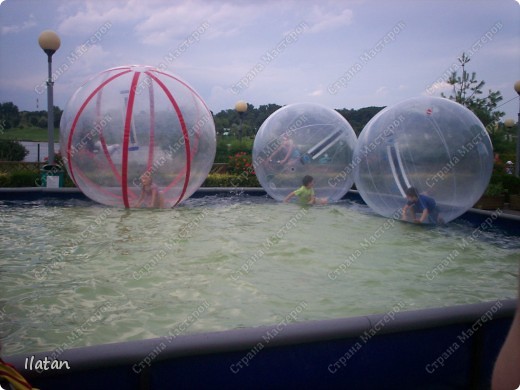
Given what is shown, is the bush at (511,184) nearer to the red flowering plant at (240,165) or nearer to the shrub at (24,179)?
the red flowering plant at (240,165)

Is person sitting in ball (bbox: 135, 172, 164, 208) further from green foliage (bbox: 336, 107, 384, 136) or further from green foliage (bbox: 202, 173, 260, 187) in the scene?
green foliage (bbox: 336, 107, 384, 136)

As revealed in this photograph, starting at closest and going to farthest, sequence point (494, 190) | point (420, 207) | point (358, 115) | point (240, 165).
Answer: point (420, 207) < point (494, 190) < point (240, 165) < point (358, 115)

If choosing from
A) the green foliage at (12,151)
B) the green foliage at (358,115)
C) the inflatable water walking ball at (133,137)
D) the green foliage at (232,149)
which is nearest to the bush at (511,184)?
the inflatable water walking ball at (133,137)

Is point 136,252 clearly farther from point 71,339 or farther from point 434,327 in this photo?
point 434,327

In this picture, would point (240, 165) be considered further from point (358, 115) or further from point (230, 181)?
point (358, 115)

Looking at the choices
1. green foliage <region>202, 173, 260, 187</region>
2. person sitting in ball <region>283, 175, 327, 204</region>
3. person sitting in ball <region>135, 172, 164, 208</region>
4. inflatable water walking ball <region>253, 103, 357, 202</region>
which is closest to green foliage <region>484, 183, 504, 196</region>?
inflatable water walking ball <region>253, 103, 357, 202</region>

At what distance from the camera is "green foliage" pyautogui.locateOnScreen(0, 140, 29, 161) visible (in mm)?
18259

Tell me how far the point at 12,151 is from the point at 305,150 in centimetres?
1508

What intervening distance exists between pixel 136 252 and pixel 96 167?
182 centimetres

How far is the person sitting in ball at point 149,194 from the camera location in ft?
20.9

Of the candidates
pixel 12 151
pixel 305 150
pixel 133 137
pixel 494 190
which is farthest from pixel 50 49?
pixel 12 151

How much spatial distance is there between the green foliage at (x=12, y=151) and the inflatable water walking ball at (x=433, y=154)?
16498 millimetres

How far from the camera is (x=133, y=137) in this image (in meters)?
6.18

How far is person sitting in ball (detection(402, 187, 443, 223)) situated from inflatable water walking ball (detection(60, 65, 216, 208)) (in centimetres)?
296
